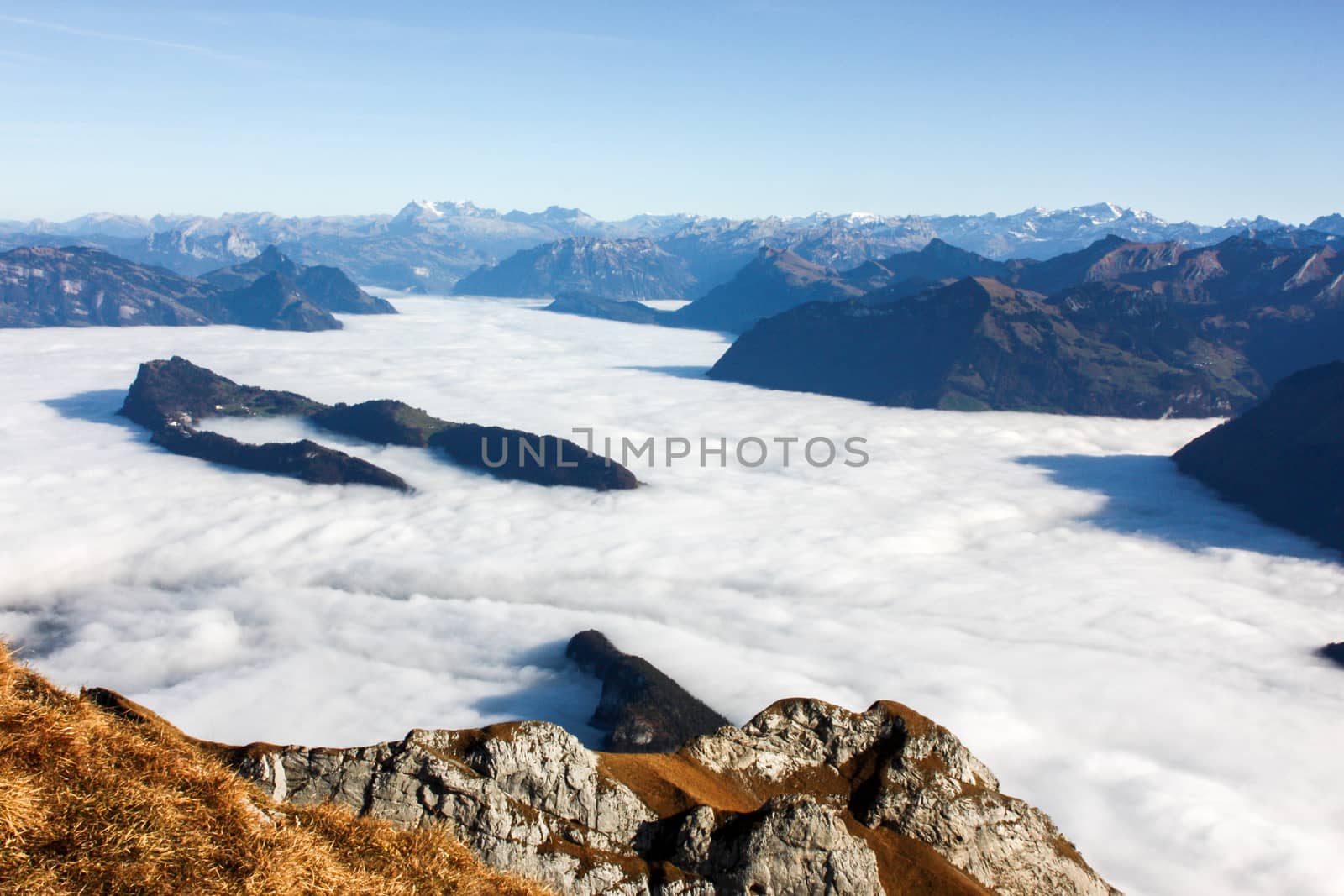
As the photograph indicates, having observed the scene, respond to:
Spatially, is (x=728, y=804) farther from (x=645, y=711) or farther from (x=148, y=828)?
(x=645, y=711)

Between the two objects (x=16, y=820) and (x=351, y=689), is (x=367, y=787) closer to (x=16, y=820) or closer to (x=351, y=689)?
(x=16, y=820)

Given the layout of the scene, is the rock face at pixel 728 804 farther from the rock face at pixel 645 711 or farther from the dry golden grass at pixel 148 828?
the rock face at pixel 645 711

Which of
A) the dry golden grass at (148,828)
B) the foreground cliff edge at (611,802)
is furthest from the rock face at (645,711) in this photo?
the dry golden grass at (148,828)

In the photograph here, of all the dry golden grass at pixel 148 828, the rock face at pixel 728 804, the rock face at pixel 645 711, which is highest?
the dry golden grass at pixel 148 828

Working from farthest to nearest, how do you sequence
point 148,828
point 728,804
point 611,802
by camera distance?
point 728,804
point 611,802
point 148,828

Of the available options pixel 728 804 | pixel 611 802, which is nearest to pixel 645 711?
pixel 728 804

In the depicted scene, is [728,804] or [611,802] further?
[728,804]

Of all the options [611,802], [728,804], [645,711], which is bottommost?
[645,711]
